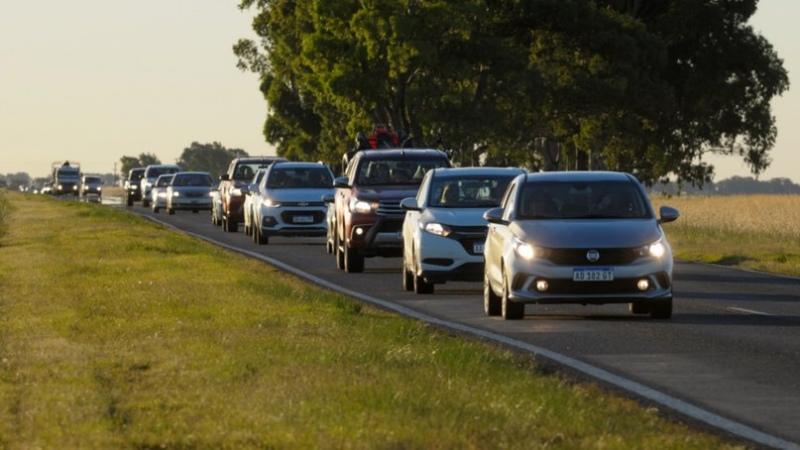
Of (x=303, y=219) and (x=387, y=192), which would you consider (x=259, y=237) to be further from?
(x=387, y=192)

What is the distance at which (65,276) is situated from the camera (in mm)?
28234

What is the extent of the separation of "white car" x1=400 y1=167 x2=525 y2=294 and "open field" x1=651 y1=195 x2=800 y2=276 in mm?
7410

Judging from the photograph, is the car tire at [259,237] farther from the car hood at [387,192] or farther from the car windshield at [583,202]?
the car windshield at [583,202]

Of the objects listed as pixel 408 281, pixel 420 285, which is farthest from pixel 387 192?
pixel 420 285

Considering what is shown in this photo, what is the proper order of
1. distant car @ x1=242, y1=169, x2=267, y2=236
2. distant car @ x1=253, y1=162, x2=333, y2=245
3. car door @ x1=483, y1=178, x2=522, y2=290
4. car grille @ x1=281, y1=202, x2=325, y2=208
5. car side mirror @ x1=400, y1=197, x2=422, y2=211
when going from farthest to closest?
distant car @ x1=242, y1=169, x2=267, y2=236 < car grille @ x1=281, y1=202, x2=325, y2=208 < distant car @ x1=253, y1=162, x2=333, y2=245 < car side mirror @ x1=400, y1=197, x2=422, y2=211 < car door @ x1=483, y1=178, x2=522, y2=290

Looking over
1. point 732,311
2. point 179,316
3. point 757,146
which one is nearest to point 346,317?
point 179,316

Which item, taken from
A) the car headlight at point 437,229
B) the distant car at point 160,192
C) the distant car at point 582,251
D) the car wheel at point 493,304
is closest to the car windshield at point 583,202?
the distant car at point 582,251

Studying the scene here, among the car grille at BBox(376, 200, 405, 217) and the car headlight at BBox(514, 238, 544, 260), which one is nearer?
the car headlight at BBox(514, 238, 544, 260)

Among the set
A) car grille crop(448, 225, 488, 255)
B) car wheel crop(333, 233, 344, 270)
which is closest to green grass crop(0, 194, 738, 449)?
car grille crop(448, 225, 488, 255)

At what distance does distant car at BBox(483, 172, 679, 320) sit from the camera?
67.2ft

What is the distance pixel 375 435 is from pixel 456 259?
578 inches

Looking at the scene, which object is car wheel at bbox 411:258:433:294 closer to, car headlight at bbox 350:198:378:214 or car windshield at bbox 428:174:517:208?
car windshield at bbox 428:174:517:208

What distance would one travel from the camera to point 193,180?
7169 cm

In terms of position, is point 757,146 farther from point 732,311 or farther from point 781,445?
point 781,445
